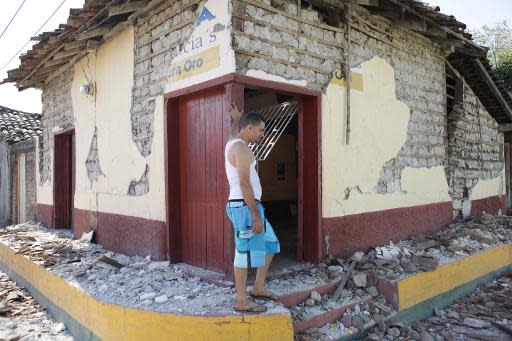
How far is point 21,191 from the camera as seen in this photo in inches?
454

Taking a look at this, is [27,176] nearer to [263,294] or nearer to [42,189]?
[42,189]

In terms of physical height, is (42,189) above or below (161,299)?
above

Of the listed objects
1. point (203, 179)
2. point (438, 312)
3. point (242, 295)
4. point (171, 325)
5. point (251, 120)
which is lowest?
point (438, 312)

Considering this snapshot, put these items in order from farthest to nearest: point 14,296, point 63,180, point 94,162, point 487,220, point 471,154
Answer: point 63,180, point 471,154, point 487,220, point 94,162, point 14,296

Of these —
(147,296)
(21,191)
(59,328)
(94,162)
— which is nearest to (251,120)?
(147,296)

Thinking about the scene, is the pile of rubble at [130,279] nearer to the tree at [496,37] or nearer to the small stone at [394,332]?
the small stone at [394,332]

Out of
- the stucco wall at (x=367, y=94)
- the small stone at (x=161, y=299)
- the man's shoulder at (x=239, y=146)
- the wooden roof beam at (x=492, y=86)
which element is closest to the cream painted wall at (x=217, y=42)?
the stucco wall at (x=367, y=94)

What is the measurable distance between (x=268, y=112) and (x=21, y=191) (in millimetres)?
8642

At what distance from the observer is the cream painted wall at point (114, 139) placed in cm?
546

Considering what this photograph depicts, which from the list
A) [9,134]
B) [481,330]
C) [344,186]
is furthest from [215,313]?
[9,134]

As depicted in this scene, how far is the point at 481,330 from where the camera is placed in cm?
481

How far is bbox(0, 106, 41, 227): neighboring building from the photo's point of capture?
10.8 metres

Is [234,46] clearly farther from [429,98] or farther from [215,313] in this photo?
Result: [429,98]

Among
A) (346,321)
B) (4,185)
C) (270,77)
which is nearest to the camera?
(346,321)
